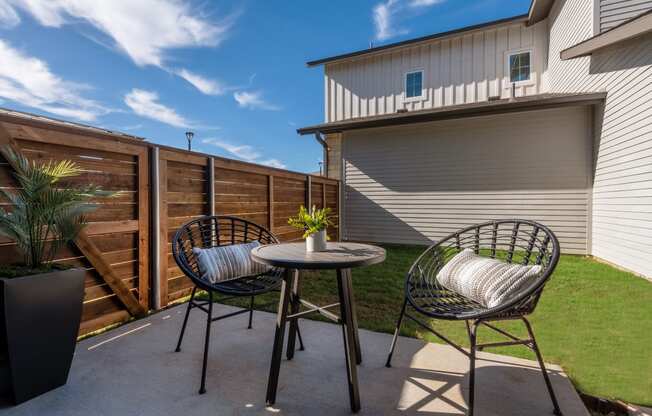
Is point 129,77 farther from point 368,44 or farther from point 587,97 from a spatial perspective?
point 587,97

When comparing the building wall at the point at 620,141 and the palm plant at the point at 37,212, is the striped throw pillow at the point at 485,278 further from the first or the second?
the building wall at the point at 620,141

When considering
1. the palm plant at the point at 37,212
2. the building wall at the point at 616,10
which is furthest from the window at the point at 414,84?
the palm plant at the point at 37,212

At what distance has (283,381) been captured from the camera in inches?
68.6

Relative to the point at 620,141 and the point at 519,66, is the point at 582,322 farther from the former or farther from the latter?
the point at 519,66

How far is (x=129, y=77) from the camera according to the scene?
7.53m

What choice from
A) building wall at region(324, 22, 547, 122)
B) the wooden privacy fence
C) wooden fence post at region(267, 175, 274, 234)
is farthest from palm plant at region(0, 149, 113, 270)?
building wall at region(324, 22, 547, 122)

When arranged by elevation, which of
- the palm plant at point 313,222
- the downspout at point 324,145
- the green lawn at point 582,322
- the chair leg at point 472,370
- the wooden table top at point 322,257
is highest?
the downspout at point 324,145

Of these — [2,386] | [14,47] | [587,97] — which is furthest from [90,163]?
[587,97]

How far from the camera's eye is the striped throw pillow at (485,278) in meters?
1.58

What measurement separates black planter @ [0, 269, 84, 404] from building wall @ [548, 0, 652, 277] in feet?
19.0

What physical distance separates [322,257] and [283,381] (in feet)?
2.45

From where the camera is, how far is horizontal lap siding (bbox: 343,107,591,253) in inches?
221

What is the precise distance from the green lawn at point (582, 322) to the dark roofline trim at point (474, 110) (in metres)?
2.66

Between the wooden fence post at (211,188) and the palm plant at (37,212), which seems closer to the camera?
the palm plant at (37,212)
